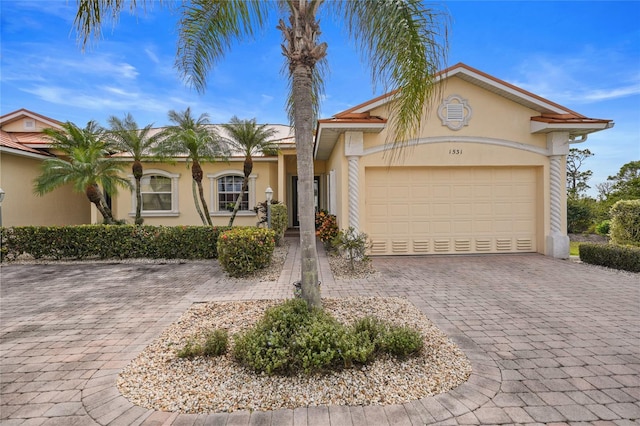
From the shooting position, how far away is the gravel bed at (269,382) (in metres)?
2.50

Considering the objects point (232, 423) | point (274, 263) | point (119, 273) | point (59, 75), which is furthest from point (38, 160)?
point (232, 423)

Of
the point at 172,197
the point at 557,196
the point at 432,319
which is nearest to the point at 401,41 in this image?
the point at 432,319

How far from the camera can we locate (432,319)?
4312 millimetres

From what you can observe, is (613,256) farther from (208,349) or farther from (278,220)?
(278,220)

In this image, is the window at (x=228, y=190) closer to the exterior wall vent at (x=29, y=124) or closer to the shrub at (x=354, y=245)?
the shrub at (x=354, y=245)

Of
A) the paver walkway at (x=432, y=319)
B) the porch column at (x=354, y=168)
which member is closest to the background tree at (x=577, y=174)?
the paver walkway at (x=432, y=319)

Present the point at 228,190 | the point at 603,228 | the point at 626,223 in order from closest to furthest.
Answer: the point at 626,223 < the point at 603,228 < the point at 228,190

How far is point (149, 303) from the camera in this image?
5.20 meters

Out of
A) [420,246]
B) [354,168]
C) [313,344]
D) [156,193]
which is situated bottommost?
[313,344]

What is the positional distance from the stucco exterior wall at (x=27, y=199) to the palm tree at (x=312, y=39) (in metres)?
11.8

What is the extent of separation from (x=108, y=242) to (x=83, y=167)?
3.05 meters

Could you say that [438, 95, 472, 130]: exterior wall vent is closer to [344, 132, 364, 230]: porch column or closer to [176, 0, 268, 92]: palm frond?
[344, 132, 364, 230]: porch column

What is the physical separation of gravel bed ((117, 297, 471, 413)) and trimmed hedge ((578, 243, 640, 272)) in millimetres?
6933

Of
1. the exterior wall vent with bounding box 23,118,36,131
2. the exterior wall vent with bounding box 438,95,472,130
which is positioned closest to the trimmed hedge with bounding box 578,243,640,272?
the exterior wall vent with bounding box 438,95,472,130
